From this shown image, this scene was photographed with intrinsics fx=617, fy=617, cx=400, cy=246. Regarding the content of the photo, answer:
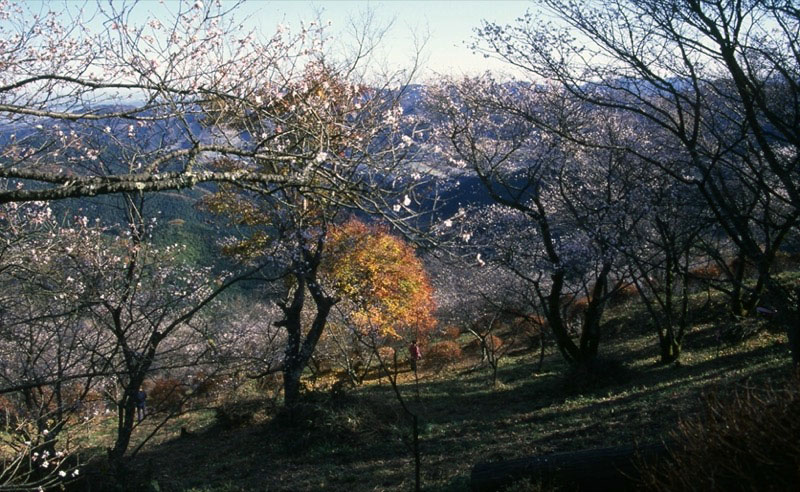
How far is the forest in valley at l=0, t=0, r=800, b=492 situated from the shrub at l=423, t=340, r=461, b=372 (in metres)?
2.77

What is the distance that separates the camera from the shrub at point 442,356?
2280 centimetres

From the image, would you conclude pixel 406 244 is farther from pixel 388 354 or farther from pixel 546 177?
pixel 388 354

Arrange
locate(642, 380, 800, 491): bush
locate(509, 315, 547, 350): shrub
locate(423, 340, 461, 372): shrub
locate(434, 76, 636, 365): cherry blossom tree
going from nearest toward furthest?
locate(642, 380, 800, 491): bush
locate(434, 76, 636, 365): cherry blossom tree
locate(423, 340, 461, 372): shrub
locate(509, 315, 547, 350): shrub

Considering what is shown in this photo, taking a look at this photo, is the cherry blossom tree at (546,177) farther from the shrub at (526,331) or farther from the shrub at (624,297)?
the shrub at (624,297)

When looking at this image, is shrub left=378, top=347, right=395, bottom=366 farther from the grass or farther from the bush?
the bush

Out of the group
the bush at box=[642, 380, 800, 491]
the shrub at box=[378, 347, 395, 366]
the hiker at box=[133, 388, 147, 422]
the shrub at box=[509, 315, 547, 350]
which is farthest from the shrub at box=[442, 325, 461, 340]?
the bush at box=[642, 380, 800, 491]

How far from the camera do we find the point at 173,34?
5.03m

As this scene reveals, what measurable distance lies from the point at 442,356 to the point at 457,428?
12.9 m

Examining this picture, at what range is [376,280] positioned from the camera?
20047 millimetres

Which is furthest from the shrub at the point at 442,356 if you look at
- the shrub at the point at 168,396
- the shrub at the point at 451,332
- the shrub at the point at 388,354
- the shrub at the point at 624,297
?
the shrub at the point at 168,396

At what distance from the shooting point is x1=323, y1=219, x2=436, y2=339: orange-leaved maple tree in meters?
16.5

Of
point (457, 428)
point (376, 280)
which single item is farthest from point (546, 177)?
point (376, 280)

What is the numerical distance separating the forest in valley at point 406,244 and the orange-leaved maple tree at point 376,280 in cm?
20

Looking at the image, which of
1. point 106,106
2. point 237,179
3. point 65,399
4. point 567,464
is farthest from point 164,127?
point 65,399
